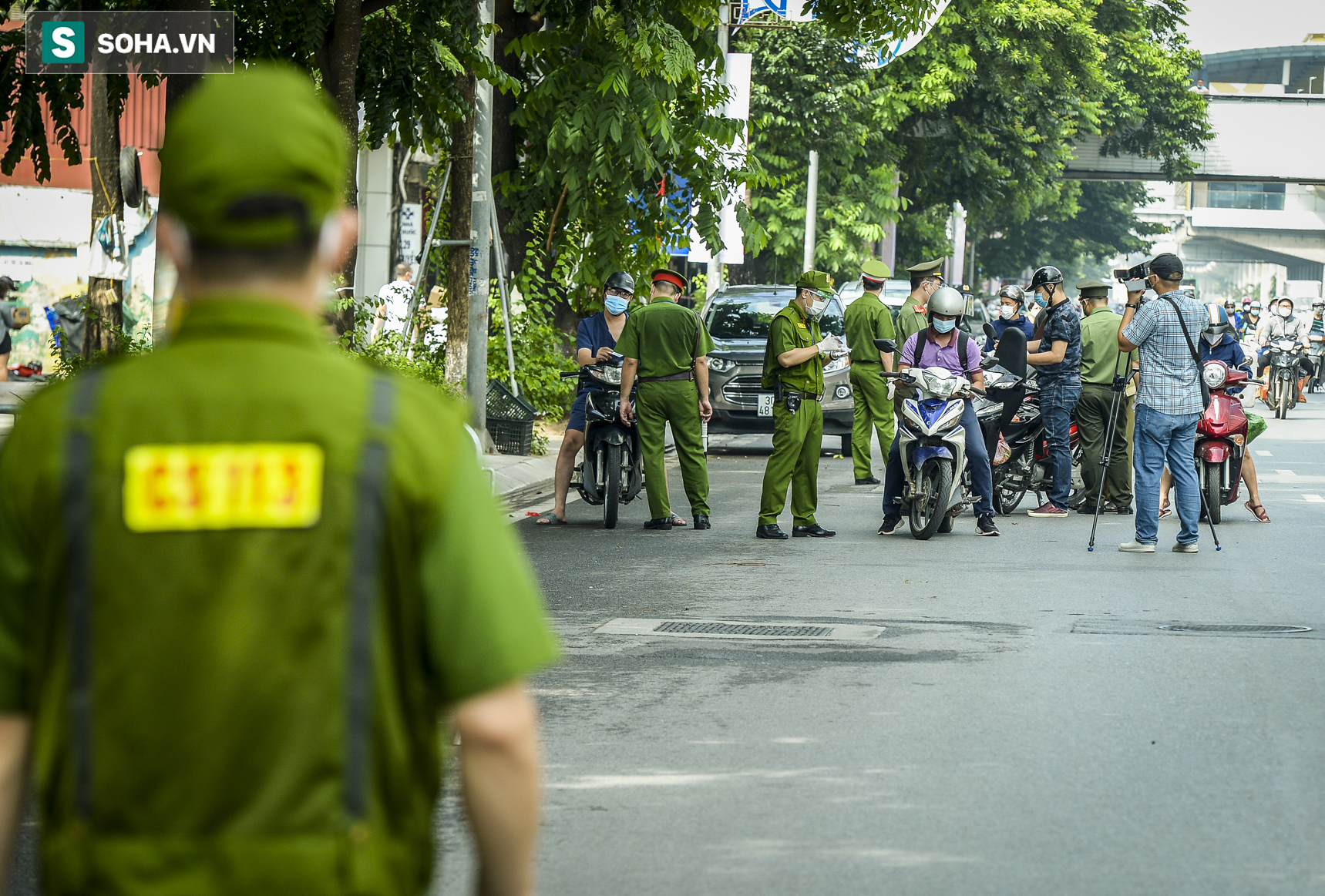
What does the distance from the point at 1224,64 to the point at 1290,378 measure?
9718 centimetres

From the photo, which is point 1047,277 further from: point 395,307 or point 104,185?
point 104,185

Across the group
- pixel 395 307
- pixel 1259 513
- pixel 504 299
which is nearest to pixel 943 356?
pixel 1259 513

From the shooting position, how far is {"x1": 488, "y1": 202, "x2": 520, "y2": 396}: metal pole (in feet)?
56.5

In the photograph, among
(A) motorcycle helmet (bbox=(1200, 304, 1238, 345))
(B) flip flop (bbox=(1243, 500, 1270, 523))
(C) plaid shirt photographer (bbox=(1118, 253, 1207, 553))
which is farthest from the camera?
(B) flip flop (bbox=(1243, 500, 1270, 523))

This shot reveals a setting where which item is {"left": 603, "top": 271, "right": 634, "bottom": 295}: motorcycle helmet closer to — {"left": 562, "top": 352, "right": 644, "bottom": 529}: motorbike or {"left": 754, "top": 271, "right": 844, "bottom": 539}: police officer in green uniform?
{"left": 562, "top": 352, "right": 644, "bottom": 529}: motorbike

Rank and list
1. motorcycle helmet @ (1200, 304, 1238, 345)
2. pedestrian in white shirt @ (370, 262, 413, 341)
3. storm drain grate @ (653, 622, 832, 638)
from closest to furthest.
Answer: storm drain grate @ (653, 622, 832, 638) < motorcycle helmet @ (1200, 304, 1238, 345) < pedestrian in white shirt @ (370, 262, 413, 341)

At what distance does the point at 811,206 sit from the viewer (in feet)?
110

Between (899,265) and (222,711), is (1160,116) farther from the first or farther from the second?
(222,711)

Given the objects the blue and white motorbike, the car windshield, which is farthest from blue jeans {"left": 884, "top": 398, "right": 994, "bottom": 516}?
the car windshield

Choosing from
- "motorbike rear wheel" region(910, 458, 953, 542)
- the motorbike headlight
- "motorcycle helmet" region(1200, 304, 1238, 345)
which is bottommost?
"motorbike rear wheel" region(910, 458, 953, 542)

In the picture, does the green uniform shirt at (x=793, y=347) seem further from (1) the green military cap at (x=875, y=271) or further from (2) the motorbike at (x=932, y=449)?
(1) the green military cap at (x=875, y=271)

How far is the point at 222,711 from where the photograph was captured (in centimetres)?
193

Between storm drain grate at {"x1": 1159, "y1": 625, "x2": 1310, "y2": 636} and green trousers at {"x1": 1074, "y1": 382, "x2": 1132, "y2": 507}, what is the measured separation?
552 cm

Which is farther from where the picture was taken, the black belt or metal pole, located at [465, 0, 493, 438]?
metal pole, located at [465, 0, 493, 438]
